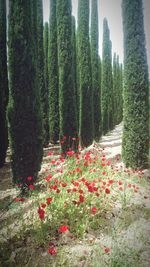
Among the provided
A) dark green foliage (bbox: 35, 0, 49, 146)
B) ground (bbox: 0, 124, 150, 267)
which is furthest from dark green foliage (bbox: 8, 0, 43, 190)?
dark green foliage (bbox: 35, 0, 49, 146)

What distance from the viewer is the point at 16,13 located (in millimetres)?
A: 7938

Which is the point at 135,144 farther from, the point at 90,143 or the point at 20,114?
the point at 90,143

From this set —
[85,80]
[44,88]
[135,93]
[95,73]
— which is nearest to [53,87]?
[44,88]

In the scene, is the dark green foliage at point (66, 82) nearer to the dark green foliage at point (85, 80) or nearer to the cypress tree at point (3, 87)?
the dark green foliage at point (85, 80)

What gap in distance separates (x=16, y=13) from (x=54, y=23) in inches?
365

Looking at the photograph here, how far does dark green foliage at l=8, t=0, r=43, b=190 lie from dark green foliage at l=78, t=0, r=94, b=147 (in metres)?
6.74

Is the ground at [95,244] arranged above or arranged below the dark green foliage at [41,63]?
below

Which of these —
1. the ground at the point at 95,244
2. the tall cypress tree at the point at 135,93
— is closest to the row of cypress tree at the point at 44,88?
the tall cypress tree at the point at 135,93

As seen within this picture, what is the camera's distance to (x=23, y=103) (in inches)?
301

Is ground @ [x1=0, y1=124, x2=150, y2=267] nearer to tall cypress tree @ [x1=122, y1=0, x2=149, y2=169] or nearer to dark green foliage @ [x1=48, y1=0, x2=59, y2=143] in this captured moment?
tall cypress tree @ [x1=122, y1=0, x2=149, y2=169]

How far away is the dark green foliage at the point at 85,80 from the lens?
47.6 feet

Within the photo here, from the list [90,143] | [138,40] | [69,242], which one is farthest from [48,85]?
[69,242]

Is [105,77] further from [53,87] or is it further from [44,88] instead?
[44,88]

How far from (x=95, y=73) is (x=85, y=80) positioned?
3804 millimetres
